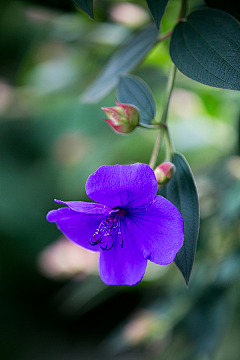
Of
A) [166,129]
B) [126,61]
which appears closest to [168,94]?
[166,129]

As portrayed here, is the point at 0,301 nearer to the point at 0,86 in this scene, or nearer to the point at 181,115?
the point at 0,86

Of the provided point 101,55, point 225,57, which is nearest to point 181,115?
point 101,55

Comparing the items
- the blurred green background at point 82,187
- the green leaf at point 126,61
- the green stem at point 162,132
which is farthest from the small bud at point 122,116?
the blurred green background at point 82,187

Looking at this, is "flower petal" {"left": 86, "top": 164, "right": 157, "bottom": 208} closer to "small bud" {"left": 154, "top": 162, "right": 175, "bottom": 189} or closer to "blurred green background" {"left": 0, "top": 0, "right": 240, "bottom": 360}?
"small bud" {"left": 154, "top": 162, "right": 175, "bottom": 189}

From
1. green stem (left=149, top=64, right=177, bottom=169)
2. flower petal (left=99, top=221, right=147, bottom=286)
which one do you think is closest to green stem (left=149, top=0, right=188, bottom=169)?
green stem (left=149, top=64, right=177, bottom=169)

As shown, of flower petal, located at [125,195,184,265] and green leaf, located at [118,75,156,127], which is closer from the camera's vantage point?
flower petal, located at [125,195,184,265]

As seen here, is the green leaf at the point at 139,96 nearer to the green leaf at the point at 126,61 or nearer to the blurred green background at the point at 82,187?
the green leaf at the point at 126,61

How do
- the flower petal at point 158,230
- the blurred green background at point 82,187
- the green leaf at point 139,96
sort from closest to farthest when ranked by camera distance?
the flower petal at point 158,230 < the green leaf at point 139,96 < the blurred green background at point 82,187
